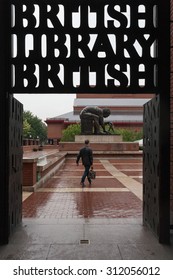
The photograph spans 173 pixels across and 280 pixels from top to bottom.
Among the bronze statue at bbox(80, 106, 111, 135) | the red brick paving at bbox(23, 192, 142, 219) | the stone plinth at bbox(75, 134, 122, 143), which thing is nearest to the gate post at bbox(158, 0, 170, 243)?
the red brick paving at bbox(23, 192, 142, 219)

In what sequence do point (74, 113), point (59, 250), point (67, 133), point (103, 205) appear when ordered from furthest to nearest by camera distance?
1. point (74, 113)
2. point (67, 133)
3. point (103, 205)
4. point (59, 250)

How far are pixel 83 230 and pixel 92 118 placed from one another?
26597mm

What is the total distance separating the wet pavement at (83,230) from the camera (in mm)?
5188

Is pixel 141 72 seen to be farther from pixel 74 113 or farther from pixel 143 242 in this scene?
pixel 74 113

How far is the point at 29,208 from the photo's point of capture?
8.72 m

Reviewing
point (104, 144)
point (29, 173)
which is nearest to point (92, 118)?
point (104, 144)

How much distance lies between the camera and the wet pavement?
17.0ft

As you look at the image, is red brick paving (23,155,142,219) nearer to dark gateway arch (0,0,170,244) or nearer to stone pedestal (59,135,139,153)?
dark gateway arch (0,0,170,244)

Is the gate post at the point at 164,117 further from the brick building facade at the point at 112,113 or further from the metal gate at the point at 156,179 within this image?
the brick building facade at the point at 112,113

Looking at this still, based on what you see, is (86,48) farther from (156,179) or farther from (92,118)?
(92,118)

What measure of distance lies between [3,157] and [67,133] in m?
40.9

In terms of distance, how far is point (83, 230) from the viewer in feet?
21.1

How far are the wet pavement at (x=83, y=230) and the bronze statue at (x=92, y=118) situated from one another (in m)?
A: 21.9

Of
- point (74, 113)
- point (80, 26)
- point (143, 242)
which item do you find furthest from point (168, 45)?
point (74, 113)
